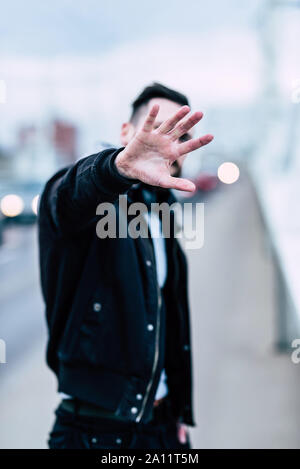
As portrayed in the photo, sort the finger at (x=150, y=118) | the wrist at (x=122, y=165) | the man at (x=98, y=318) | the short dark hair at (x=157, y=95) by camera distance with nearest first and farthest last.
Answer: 1. the finger at (x=150, y=118)
2. the wrist at (x=122, y=165)
3. the man at (x=98, y=318)
4. the short dark hair at (x=157, y=95)

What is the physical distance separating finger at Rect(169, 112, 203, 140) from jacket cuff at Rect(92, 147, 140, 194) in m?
0.14

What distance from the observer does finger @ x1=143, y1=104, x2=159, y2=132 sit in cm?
108

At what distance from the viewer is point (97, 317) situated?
1.46 metres

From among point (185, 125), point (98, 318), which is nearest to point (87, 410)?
point (98, 318)

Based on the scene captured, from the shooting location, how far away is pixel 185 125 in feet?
3.78

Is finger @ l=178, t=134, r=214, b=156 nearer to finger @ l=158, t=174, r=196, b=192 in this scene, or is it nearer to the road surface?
finger @ l=158, t=174, r=196, b=192

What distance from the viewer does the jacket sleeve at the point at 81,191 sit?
1260 mm

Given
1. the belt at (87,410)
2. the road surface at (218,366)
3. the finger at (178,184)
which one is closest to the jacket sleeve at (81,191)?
the finger at (178,184)

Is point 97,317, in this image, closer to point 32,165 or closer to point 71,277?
point 71,277

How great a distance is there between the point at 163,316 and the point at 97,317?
223 millimetres

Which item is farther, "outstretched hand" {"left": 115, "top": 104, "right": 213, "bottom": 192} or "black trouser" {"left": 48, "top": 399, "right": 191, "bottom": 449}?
"black trouser" {"left": 48, "top": 399, "right": 191, "bottom": 449}

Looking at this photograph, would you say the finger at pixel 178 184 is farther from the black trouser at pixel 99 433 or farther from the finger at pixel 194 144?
the black trouser at pixel 99 433

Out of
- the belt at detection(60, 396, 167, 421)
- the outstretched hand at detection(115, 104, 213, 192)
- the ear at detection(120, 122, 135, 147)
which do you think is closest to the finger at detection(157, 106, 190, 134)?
the outstretched hand at detection(115, 104, 213, 192)
